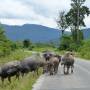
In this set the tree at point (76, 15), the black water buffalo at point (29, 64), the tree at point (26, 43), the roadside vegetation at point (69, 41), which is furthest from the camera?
the tree at point (26, 43)

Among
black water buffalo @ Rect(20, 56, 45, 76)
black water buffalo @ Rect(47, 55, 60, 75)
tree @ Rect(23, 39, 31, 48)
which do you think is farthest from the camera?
tree @ Rect(23, 39, 31, 48)

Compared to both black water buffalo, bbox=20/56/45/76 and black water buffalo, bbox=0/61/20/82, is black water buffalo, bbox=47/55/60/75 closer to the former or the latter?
black water buffalo, bbox=20/56/45/76

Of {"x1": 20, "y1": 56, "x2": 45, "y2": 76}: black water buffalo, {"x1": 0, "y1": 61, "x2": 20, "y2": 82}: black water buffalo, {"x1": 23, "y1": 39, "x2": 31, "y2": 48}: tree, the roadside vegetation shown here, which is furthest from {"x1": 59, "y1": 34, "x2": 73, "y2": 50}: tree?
{"x1": 0, "y1": 61, "x2": 20, "y2": 82}: black water buffalo

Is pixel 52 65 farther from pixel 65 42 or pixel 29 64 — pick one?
pixel 65 42

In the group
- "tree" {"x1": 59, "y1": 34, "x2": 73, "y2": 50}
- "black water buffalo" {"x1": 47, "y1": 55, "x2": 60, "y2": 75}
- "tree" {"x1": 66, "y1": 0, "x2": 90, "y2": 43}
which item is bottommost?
"black water buffalo" {"x1": 47, "y1": 55, "x2": 60, "y2": 75}

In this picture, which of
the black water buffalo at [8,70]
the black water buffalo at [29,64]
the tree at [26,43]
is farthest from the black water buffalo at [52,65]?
the tree at [26,43]

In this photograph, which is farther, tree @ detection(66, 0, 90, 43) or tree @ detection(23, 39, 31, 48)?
tree @ detection(23, 39, 31, 48)

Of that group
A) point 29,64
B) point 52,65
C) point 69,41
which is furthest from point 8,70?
point 69,41

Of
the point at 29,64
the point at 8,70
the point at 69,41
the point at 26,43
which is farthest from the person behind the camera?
the point at 26,43

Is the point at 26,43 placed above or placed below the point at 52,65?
above

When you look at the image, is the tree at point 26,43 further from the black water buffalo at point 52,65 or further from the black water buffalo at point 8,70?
Answer: the black water buffalo at point 8,70

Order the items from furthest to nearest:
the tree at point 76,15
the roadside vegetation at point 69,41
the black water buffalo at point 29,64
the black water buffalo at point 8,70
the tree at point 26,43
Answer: the tree at point 26,43 < the tree at point 76,15 < the roadside vegetation at point 69,41 < the black water buffalo at point 29,64 < the black water buffalo at point 8,70

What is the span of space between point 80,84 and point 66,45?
76.4 meters

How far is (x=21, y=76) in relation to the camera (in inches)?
1005
